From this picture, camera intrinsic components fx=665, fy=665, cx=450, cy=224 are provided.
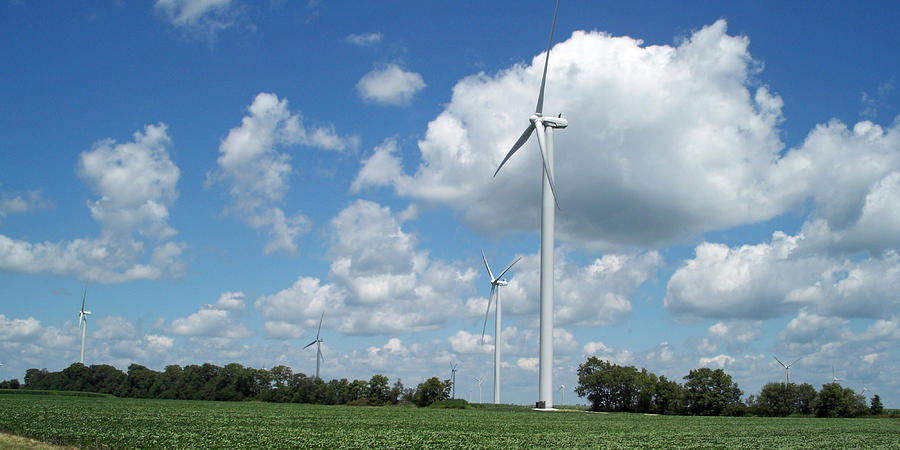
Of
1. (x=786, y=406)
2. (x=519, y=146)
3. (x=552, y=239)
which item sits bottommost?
(x=786, y=406)

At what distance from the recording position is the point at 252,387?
180 m

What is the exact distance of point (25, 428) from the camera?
148ft

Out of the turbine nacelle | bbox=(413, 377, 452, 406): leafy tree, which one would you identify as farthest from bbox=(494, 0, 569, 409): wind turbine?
bbox=(413, 377, 452, 406): leafy tree

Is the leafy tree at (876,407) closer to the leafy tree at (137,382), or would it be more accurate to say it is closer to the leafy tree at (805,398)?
the leafy tree at (805,398)

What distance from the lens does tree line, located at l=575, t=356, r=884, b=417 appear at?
426 feet

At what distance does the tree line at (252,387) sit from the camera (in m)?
154

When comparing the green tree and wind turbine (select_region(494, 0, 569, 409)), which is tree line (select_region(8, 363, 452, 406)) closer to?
wind turbine (select_region(494, 0, 569, 409))

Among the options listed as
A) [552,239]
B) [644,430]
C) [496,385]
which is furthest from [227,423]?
[496,385]

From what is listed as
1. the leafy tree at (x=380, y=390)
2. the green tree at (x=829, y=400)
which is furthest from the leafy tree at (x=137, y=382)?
the green tree at (x=829, y=400)

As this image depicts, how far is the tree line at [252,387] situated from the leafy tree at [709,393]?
49669mm

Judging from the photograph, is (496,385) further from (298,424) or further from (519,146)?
(298,424)

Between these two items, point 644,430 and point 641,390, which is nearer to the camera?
point 644,430

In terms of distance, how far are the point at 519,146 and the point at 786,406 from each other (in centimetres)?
8463

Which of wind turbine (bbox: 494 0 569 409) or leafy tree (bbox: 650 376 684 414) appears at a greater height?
wind turbine (bbox: 494 0 569 409)
